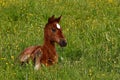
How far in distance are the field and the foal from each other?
23 cm

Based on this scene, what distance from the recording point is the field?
917cm

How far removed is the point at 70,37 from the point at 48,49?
6.65 ft

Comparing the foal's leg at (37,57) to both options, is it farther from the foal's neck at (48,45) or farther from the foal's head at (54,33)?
the foal's head at (54,33)

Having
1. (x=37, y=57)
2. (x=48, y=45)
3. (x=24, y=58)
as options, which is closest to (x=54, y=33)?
(x=48, y=45)

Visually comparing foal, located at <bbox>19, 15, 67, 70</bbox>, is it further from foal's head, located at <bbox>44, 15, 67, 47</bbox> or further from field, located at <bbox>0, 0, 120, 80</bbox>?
field, located at <bbox>0, 0, 120, 80</bbox>

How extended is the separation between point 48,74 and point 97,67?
153 cm

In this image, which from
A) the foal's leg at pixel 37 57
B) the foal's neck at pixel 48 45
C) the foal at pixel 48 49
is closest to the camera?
the foal's leg at pixel 37 57

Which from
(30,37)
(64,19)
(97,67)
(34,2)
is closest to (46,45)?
(97,67)

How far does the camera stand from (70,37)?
39.8ft

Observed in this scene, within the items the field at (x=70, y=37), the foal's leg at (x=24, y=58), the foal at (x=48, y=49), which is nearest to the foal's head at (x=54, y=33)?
the foal at (x=48, y=49)

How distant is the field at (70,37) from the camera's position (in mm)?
9172

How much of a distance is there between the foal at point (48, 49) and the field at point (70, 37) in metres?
0.23

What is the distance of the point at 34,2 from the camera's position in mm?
15445

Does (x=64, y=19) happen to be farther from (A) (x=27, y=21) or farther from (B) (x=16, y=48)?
(B) (x=16, y=48)
